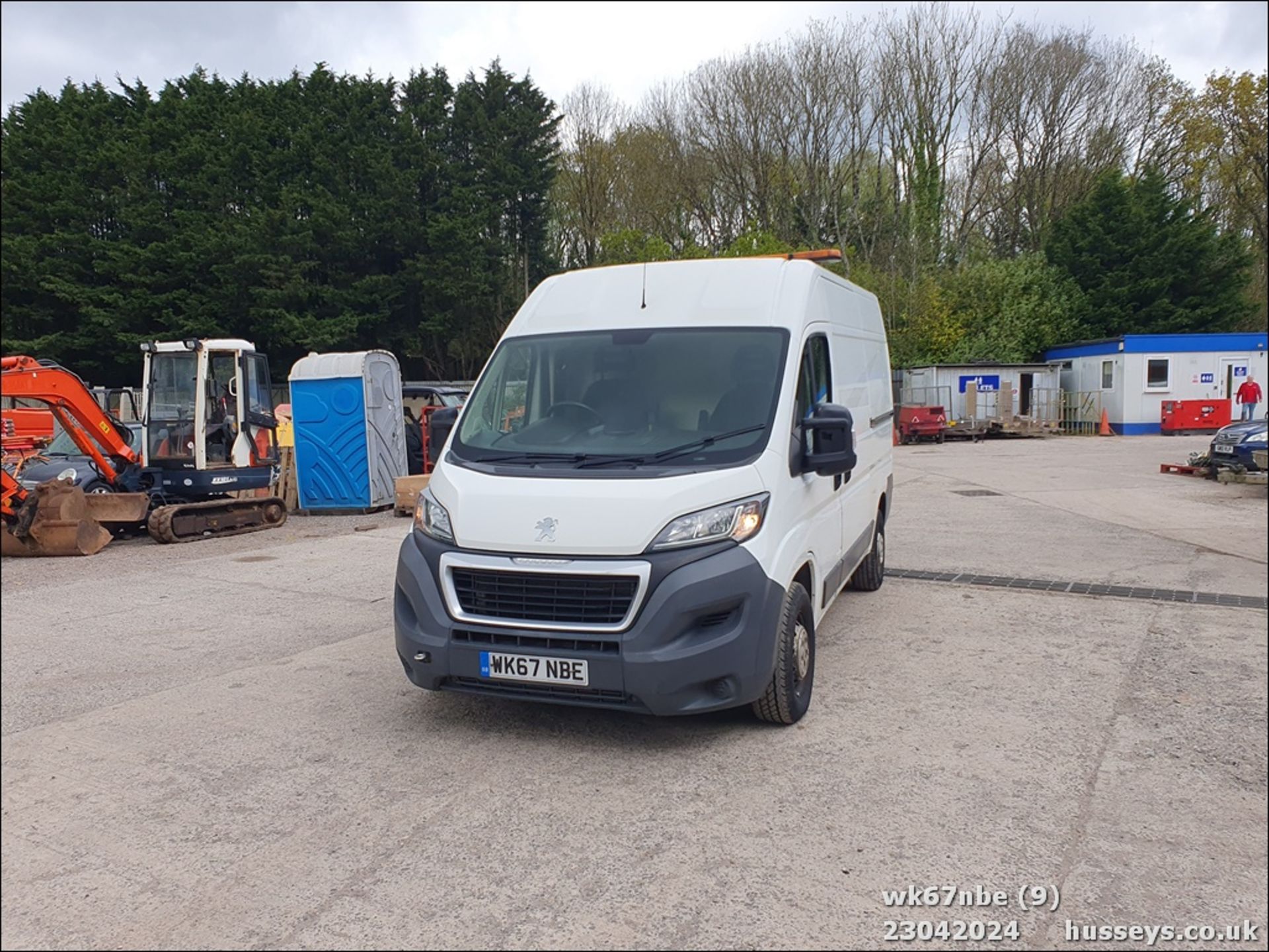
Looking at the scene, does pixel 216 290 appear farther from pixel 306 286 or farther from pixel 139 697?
pixel 139 697

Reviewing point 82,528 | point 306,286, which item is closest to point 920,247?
point 306,286

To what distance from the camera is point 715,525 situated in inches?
171

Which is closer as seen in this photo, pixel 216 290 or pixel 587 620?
pixel 587 620

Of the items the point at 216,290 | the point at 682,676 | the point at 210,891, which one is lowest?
the point at 210,891

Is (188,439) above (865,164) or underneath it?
underneath

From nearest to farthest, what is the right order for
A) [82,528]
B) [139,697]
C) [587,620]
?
[587,620] → [139,697] → [82,528]

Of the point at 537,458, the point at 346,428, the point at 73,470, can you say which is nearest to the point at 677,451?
the point at 537,458

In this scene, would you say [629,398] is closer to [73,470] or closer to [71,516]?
[71,516]

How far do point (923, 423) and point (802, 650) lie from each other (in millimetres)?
27216

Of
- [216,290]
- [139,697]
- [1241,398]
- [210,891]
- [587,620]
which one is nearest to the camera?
[210,891]

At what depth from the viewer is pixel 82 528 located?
448 inches

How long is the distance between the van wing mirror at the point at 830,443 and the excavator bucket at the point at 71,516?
966 cm

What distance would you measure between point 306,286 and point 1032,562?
30.2 meters

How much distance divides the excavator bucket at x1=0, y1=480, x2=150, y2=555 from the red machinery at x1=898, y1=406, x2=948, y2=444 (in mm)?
24494
